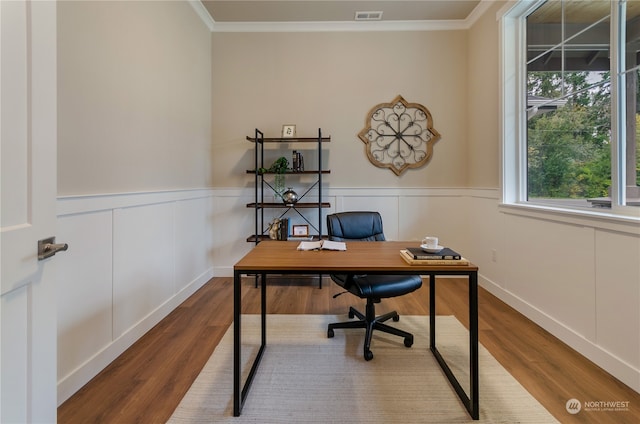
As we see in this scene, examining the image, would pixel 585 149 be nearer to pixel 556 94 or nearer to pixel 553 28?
pixel 556 94

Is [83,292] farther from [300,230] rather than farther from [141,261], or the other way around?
[300,230]

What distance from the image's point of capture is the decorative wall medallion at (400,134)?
3.55 meters

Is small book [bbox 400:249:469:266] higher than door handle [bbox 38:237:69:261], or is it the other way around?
door handle [bbox 38:237:69:261]

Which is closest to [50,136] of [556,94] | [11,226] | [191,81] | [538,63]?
[11,226]

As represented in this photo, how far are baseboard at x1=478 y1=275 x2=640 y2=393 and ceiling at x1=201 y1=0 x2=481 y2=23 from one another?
2.91 m

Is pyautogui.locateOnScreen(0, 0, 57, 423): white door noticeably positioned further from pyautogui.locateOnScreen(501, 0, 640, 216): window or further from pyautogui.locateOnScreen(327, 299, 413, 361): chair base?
pyautogui.locateOnScreen(501, 0, 640, 216): window

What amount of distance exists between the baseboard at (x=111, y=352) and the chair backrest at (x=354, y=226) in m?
1.49

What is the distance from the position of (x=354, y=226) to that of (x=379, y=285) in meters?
0.64

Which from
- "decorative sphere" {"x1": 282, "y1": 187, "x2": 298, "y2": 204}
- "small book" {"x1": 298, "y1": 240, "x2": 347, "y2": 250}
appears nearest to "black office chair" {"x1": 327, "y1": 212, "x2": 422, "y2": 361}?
"small book" {"x1": 298, "y1": 240, "x2": 347, "y2": 250}

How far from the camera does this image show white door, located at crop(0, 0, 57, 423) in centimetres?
86

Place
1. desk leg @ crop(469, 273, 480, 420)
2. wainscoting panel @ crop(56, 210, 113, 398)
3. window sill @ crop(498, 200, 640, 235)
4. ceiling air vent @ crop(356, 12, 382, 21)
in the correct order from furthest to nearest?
ceiling air vent @ crop(356, 12, 382, 21) < window sill @ crop(498, 200, 640, 235) < wainscoting panel @ crop(56, 210, 113, 398) < desk leg @ crop(469, 273, 480, 420)

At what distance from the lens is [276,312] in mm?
2670

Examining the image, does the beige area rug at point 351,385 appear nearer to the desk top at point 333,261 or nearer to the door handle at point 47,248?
the desk top at point 333,261

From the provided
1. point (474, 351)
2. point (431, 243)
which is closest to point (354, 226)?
point (431, 243)
